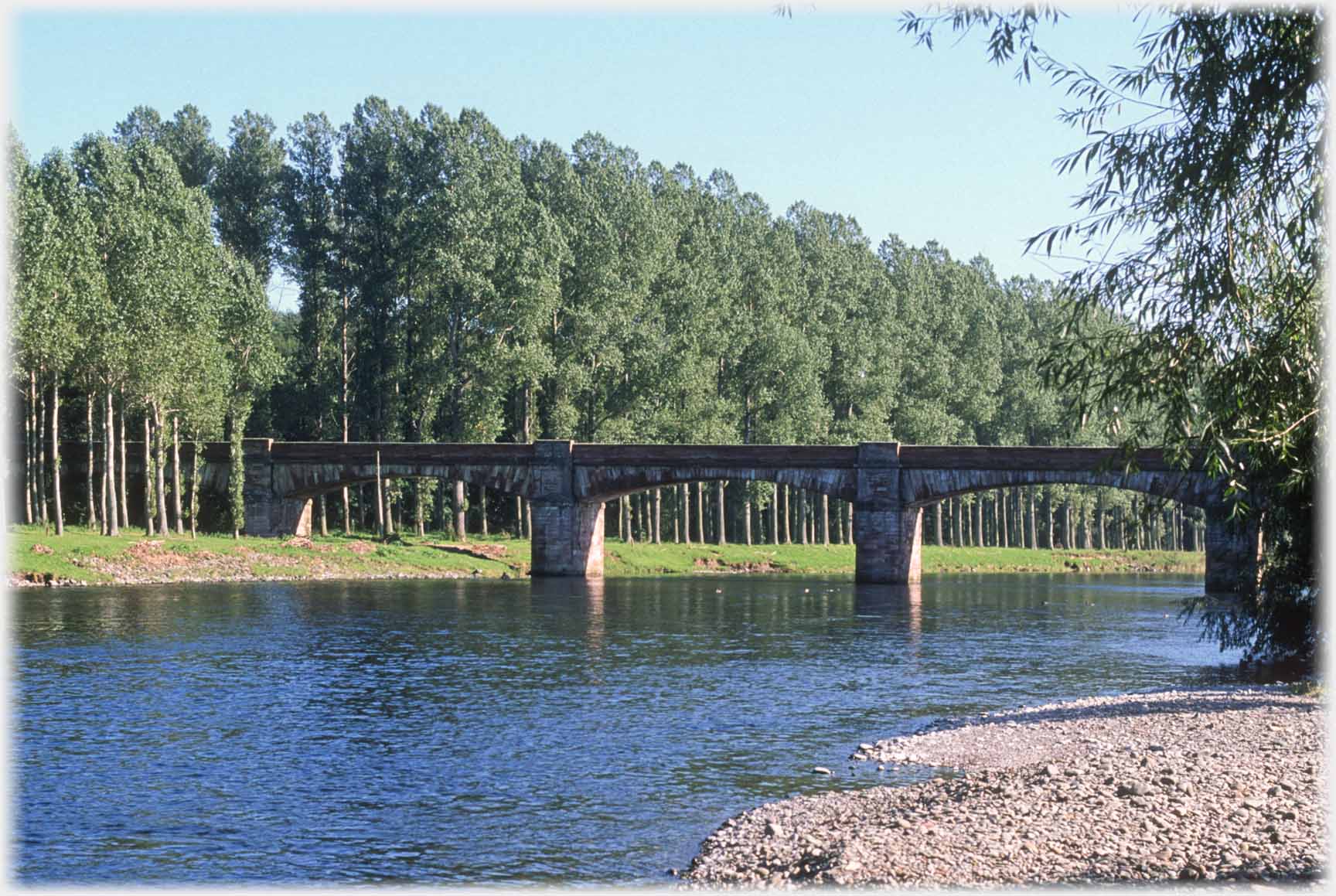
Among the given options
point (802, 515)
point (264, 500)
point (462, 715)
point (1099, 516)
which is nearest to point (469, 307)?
point (264, 500)

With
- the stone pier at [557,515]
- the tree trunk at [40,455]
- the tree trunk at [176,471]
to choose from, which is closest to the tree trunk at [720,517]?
the stone pier at [557,515]

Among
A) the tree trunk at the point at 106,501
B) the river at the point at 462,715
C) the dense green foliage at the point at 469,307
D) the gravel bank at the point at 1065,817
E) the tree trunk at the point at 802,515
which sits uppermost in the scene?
the dense green foliage at the point at 469,307

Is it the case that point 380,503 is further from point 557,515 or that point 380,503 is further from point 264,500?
point 557,515

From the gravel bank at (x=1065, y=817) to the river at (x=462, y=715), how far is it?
4.17ft

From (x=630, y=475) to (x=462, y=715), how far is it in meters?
46.5

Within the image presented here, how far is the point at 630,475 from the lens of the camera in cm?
7425

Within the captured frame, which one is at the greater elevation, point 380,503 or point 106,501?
point 106,501

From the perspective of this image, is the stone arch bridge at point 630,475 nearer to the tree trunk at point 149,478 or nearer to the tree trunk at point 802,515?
the tree trunk at point 149,478

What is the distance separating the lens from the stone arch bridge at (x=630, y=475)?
72562mm

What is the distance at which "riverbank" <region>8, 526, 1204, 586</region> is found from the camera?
5950cm

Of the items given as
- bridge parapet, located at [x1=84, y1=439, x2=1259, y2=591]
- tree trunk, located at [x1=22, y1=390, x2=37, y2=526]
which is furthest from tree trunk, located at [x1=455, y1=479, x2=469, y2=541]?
tree trunk, located at [x1=22, y1=390, x2=37, y2=526]

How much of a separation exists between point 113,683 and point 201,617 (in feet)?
50.2

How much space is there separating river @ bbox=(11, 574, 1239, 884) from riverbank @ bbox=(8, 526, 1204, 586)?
4423 mm

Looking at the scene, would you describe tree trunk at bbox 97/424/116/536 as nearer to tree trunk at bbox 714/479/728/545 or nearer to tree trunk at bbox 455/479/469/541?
tree trunk at bbox 455/479/469/541
